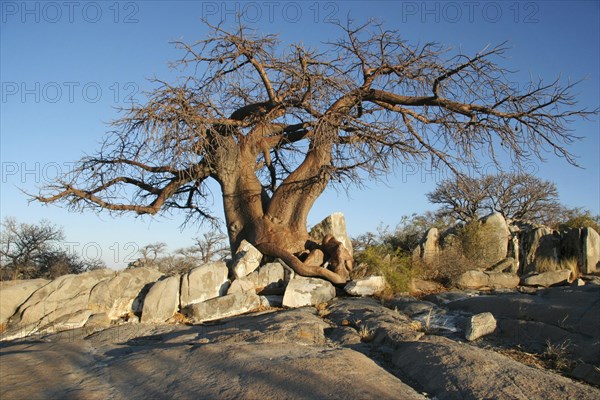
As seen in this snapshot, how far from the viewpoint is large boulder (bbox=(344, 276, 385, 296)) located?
27.8 feet

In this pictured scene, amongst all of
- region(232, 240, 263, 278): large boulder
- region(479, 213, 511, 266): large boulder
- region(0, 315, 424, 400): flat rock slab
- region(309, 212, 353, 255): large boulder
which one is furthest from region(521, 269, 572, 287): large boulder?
region(0, 315, 424, 400): flat rock slab

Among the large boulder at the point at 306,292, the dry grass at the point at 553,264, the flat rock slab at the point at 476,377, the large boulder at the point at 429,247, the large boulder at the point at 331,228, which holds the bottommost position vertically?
the flat rock slab at the point at 476,377

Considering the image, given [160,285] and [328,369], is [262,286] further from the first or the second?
[328,369]

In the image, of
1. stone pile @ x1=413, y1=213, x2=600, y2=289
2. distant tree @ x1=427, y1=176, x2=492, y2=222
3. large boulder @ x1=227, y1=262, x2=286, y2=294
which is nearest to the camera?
large boulder @ x1=227, y1=262, x2=286, y2=294

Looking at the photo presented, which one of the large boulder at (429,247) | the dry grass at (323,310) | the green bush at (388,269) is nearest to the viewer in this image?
the dry grass at (323,310)

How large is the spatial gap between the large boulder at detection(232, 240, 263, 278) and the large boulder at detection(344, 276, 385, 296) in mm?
1752

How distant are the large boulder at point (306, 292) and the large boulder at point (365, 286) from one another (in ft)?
1.04

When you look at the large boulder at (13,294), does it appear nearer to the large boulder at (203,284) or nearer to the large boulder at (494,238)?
the large boulder at (203,284)

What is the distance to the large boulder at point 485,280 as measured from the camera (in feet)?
32.7

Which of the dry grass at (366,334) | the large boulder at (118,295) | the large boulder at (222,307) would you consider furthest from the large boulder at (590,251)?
the large boulder at (118,295)

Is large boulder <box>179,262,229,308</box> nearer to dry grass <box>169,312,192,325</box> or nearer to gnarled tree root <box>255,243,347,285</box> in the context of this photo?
dry grass <box>169,312,192,325</box>

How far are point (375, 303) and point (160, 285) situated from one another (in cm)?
338

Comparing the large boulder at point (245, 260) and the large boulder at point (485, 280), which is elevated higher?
the large boulder at point (245, 260)

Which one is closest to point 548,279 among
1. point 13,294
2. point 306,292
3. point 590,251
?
point 590,251
